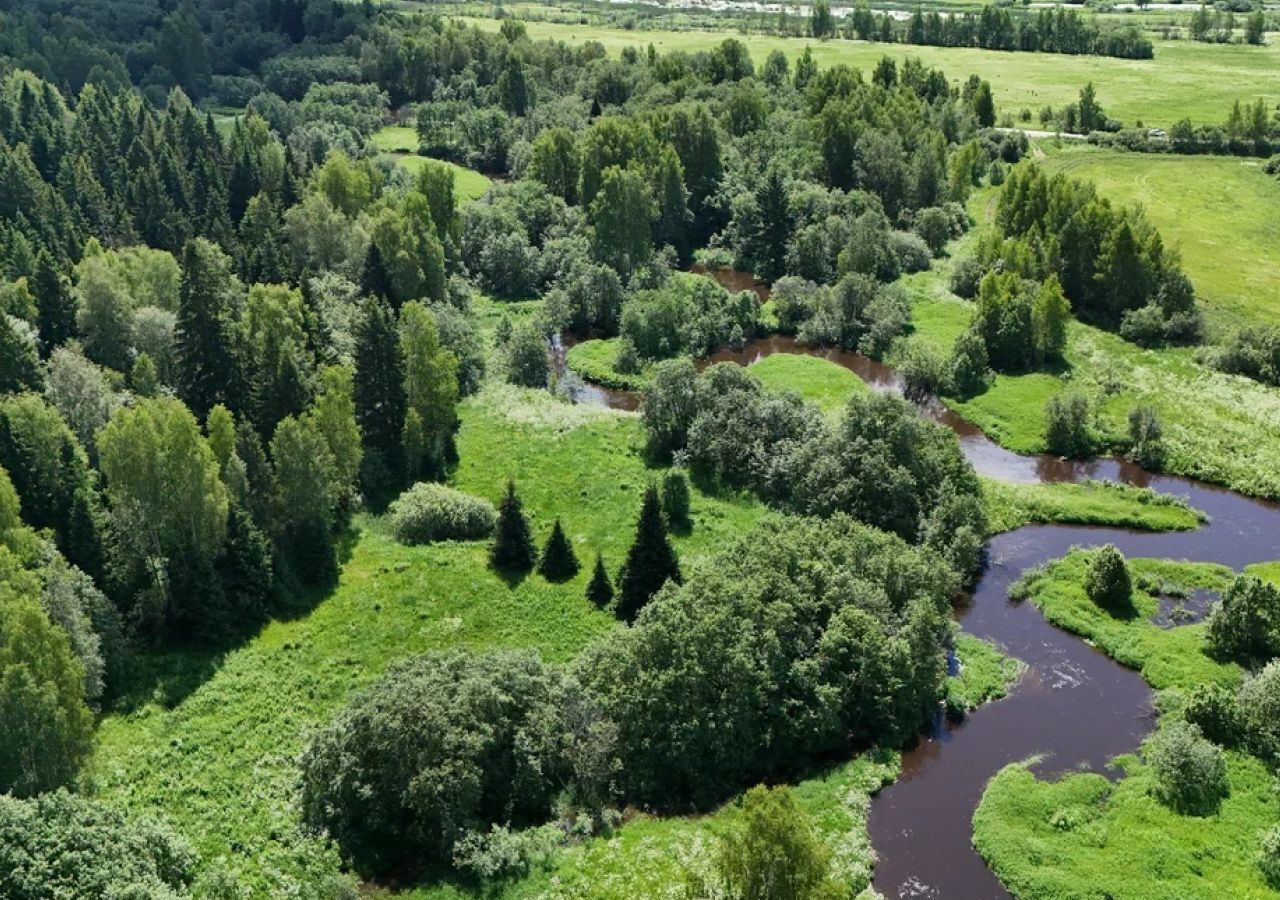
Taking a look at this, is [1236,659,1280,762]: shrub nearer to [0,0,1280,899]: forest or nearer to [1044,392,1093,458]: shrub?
[0,0,1280,899]: forest

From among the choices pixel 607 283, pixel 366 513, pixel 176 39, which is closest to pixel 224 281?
pixel 366 513

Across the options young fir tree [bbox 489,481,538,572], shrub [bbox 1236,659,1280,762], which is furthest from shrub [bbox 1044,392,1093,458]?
young fir tree [bbox 489,481,538,572]

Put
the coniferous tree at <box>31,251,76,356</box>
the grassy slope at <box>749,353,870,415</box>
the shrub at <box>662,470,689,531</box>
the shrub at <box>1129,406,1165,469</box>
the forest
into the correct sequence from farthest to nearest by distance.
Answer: the grassy slope at <box>749,353,870,415</box>
the coniferous tree at <box>31,251,76,356</box>
the shrub at <box>1129,406,1165,469</box>
the shrub at <box>662,470,689,531</box>
the forest

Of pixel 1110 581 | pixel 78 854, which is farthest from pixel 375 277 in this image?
pixel 78 854

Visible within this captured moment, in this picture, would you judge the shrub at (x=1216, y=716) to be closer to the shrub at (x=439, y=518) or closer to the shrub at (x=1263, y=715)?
the shrub at (x=1263, y=715)

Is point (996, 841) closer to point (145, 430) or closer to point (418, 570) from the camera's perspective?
point (418, 570)

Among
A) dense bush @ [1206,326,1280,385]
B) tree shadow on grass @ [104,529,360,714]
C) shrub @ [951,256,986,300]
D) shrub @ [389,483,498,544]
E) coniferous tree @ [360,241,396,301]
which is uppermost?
coniferous tree @ [360,241,396,301]
